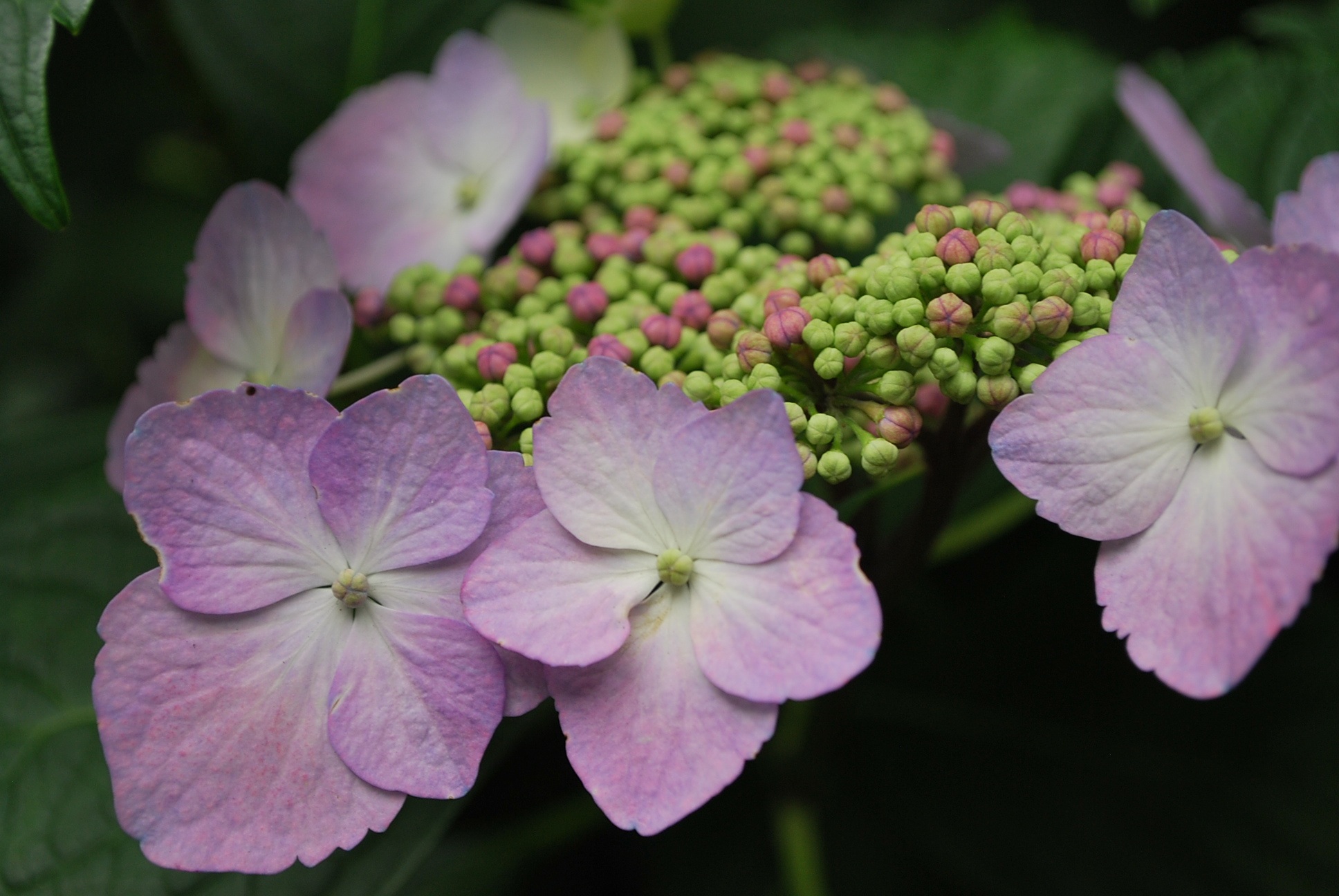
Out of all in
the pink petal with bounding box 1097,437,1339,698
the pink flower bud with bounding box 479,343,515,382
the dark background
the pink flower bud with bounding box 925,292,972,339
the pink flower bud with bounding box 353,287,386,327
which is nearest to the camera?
the pink petal with bounding box 1097,437,1339,698

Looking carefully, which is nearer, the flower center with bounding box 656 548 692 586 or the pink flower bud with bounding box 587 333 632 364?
the flower center with bounding box 656 548 692 586

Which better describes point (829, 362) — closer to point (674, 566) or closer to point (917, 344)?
point (917, 344)

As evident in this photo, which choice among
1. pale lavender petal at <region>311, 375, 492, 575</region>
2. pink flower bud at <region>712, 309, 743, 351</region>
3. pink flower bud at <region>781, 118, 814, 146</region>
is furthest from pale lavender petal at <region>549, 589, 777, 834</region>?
pink flower bud at <region>781, 118, 814, 146</region>

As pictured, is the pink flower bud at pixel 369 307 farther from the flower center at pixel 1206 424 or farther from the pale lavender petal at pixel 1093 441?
the flower center at pixel 1206 424

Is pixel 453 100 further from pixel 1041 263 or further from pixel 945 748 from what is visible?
pixel 945 748

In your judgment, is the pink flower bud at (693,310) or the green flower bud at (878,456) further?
the pink flower bud at (693,310)

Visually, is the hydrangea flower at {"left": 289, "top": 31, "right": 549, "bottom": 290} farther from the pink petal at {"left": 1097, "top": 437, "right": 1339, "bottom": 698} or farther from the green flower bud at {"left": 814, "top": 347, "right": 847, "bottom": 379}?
the pink petal at {"left": 1097, "top": 437, "right": 1339, "bottom": 698}

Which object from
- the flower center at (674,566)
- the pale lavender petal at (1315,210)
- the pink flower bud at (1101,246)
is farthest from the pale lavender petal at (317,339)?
the pale lavender petal at (1315,210)
